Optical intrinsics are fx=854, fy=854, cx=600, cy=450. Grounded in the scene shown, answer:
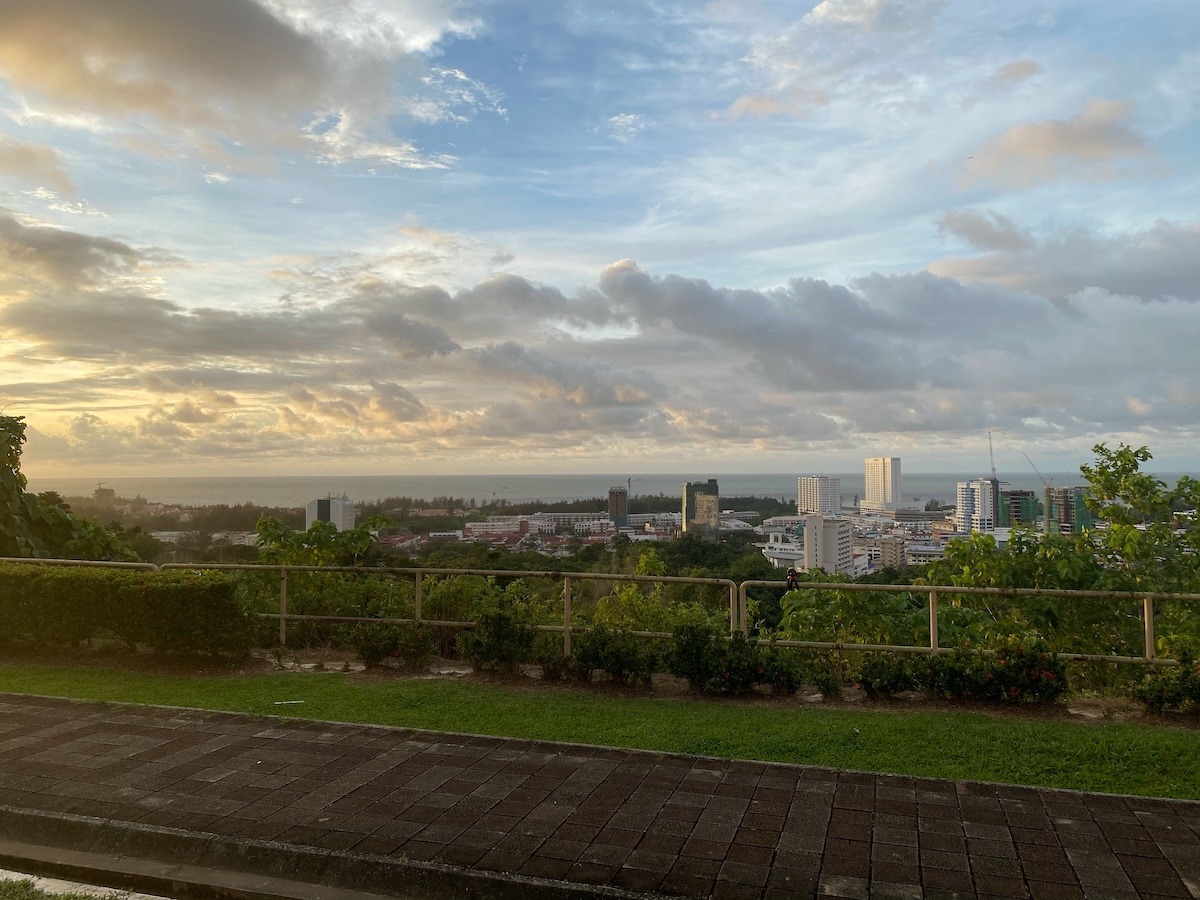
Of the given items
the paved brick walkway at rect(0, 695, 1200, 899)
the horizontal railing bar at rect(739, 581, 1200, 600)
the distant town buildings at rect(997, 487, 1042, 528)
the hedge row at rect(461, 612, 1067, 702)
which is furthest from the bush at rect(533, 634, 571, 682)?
the distant town buildings at rect(997, 487, 1042, 528)

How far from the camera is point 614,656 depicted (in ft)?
25.0

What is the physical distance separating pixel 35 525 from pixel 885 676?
11.8m

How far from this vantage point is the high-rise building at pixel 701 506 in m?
22.6

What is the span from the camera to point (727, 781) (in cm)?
517

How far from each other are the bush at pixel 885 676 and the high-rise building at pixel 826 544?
544 centimetres

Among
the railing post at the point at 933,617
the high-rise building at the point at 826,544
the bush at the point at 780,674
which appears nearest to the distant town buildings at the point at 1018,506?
the high-rise building at the point at 826,544

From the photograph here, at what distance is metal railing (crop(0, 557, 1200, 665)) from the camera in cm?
719

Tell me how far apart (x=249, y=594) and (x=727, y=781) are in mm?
6289

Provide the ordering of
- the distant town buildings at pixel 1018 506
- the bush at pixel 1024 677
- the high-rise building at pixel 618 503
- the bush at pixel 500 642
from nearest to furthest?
the bush at pixel 1024 677 → the bush at pixel 500 642 → the distant town buildings at pixel 1018 506 → the high-rise building at pixel 618 503

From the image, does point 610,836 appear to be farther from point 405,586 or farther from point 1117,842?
point 405,586

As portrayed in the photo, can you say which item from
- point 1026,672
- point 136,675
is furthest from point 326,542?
point 1026,672

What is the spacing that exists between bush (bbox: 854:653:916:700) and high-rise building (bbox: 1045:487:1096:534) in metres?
Result: 3.12

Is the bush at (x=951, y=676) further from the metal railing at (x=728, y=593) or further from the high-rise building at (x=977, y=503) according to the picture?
the high-rise building at (x=977, y=503)

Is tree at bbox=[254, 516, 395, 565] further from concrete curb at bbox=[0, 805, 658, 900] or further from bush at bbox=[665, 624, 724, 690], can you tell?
concrete curb at bbox=[0, 805, 658, 900]
